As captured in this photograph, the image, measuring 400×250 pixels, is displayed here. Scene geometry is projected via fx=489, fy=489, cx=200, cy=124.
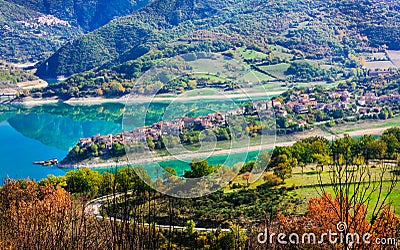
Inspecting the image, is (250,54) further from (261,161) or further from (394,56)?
(261,161)

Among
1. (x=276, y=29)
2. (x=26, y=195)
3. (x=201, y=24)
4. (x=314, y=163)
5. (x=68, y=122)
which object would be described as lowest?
(x=26, y=195)

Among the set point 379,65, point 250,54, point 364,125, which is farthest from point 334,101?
point 379,65

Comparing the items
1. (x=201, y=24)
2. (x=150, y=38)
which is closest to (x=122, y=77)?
(x=150, y=38)

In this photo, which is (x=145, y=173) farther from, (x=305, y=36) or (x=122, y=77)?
(x=305, y=36)

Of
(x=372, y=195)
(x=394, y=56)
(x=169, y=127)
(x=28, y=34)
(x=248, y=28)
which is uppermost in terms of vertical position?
(x=28, y=34)

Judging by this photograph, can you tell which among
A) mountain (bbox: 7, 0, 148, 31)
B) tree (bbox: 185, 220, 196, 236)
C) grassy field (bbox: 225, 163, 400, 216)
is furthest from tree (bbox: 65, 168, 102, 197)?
mountain (bbox: 7, 0, 148, 31)

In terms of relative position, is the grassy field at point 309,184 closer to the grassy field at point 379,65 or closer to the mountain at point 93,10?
the grassy field at point 379,65
